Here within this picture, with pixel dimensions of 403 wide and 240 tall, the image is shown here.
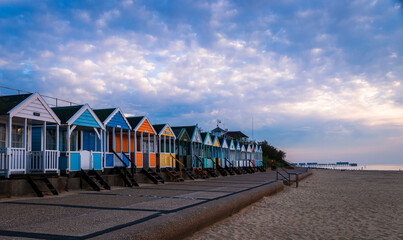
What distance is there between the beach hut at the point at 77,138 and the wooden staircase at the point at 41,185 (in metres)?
1.79

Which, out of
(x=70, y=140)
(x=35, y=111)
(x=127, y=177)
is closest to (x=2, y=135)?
(x=35, y=111)

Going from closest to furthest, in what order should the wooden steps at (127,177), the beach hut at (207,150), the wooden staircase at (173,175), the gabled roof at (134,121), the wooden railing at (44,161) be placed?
the wooden railing at (44,161) → the wooden steps at (127,177) → the gabled roof at (134,121) → the wooden staircase at (173,175) → the beach hut at (207,150)

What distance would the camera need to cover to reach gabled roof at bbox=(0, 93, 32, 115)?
515 inches

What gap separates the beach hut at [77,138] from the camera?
15836 millimetres

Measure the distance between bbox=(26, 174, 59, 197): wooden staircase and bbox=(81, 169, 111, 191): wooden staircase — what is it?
6.50ft

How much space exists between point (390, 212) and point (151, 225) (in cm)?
898

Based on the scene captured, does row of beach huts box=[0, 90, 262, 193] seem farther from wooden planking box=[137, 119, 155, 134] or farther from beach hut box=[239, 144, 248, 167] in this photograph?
beach hut box=[239, 144, 248, 167]

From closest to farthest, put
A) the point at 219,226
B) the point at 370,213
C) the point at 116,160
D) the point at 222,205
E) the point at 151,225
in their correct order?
the point at 151,225 < the point at 219,226 < the point at 222,205 < the point at 370,213 < the point at 116,160

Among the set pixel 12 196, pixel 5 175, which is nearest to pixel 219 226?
pixel 12 196

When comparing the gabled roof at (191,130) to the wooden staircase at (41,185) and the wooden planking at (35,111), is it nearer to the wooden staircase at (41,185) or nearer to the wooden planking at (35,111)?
the wooden planking at (35,111)

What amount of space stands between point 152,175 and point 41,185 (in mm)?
7970

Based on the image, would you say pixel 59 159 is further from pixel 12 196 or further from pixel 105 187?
pixel 12 196

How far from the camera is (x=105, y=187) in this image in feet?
52.2

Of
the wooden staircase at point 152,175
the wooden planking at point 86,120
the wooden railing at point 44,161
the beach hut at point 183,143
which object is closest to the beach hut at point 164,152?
the beach hut at point 183,143
